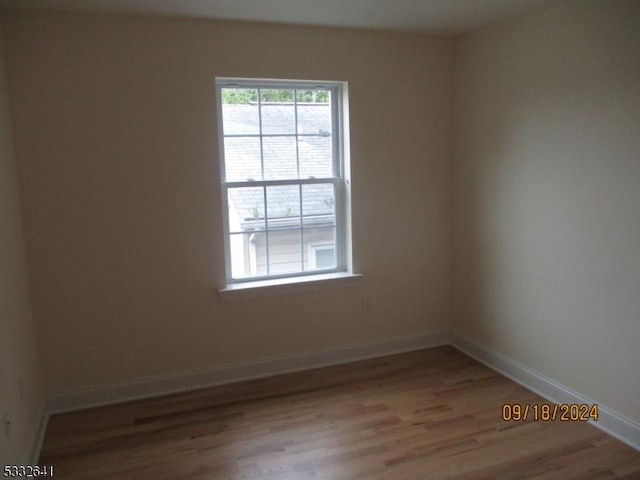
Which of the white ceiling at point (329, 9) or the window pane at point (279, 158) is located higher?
the white ceiling at point (329, 9)

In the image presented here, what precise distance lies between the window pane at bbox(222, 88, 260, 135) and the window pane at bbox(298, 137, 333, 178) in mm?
355

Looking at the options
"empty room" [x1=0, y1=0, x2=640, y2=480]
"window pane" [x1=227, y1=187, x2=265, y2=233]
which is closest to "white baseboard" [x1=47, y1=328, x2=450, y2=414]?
"empty room" [x1=0, y1=0, x2=640, y2=480]

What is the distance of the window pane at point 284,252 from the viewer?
3.51m

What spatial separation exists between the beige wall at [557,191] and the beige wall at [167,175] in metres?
0.41

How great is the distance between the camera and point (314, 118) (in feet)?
11.5

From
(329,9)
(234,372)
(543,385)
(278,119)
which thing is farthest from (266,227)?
(543,385)

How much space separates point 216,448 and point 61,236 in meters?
1.53

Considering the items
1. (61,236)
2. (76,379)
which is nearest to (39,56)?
(61,236)

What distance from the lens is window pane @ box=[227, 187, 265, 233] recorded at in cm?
338

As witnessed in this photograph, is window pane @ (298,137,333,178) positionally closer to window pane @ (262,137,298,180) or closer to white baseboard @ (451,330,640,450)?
window pane @ (262,137,298,180)

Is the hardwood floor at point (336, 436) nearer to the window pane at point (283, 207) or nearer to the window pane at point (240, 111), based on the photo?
the window pane at point (283, 207)

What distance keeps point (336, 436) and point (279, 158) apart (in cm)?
184

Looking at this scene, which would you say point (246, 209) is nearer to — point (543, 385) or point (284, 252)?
point (284, 252)
